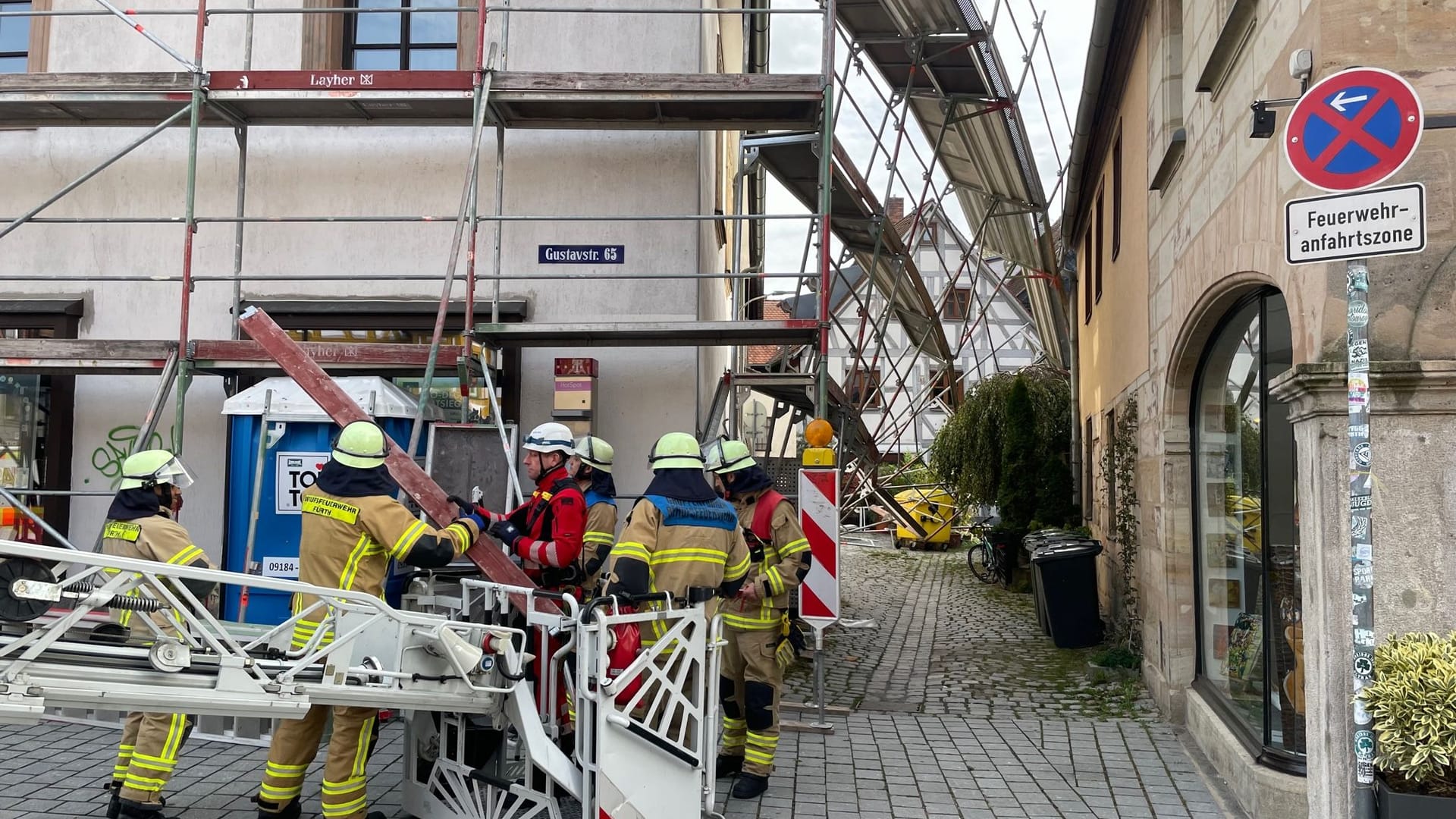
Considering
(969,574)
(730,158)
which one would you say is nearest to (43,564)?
(730,158)

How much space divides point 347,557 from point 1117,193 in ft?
29.4

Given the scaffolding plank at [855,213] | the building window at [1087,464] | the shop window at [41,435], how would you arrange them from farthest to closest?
1. the building window at [1087,464]
2. the scaffolding plank at [855,213]
3. the shop window at [41,435]

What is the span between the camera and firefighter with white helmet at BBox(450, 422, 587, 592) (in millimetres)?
6297

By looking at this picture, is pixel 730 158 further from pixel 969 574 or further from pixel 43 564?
pixel 43 564

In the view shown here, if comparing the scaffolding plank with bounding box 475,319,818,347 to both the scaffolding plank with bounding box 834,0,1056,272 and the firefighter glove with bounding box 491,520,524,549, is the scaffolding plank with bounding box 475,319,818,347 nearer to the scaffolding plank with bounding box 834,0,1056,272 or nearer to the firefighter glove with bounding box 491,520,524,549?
the firefighter glove with bounding box 491,520,524,549

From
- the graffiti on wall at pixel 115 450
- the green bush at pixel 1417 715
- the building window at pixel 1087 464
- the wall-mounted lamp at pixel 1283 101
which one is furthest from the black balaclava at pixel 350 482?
the building window at pixel 1087 464

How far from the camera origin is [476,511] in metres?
6.54

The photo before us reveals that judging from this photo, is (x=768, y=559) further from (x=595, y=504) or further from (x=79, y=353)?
(x=79, y=353)

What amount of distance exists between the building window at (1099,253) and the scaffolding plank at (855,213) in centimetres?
214

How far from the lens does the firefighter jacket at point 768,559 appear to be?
654 cm

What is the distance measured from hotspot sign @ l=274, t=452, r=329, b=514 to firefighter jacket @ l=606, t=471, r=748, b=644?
9.90ft

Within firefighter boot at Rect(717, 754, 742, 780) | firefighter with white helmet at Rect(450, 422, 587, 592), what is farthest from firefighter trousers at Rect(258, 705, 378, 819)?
firefighter boot at Rect(717, 754, 742, 780)

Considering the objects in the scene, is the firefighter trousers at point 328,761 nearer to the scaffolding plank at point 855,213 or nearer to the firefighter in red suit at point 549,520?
the firefighter in red suit at point 549,520

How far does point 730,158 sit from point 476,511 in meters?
11.0
